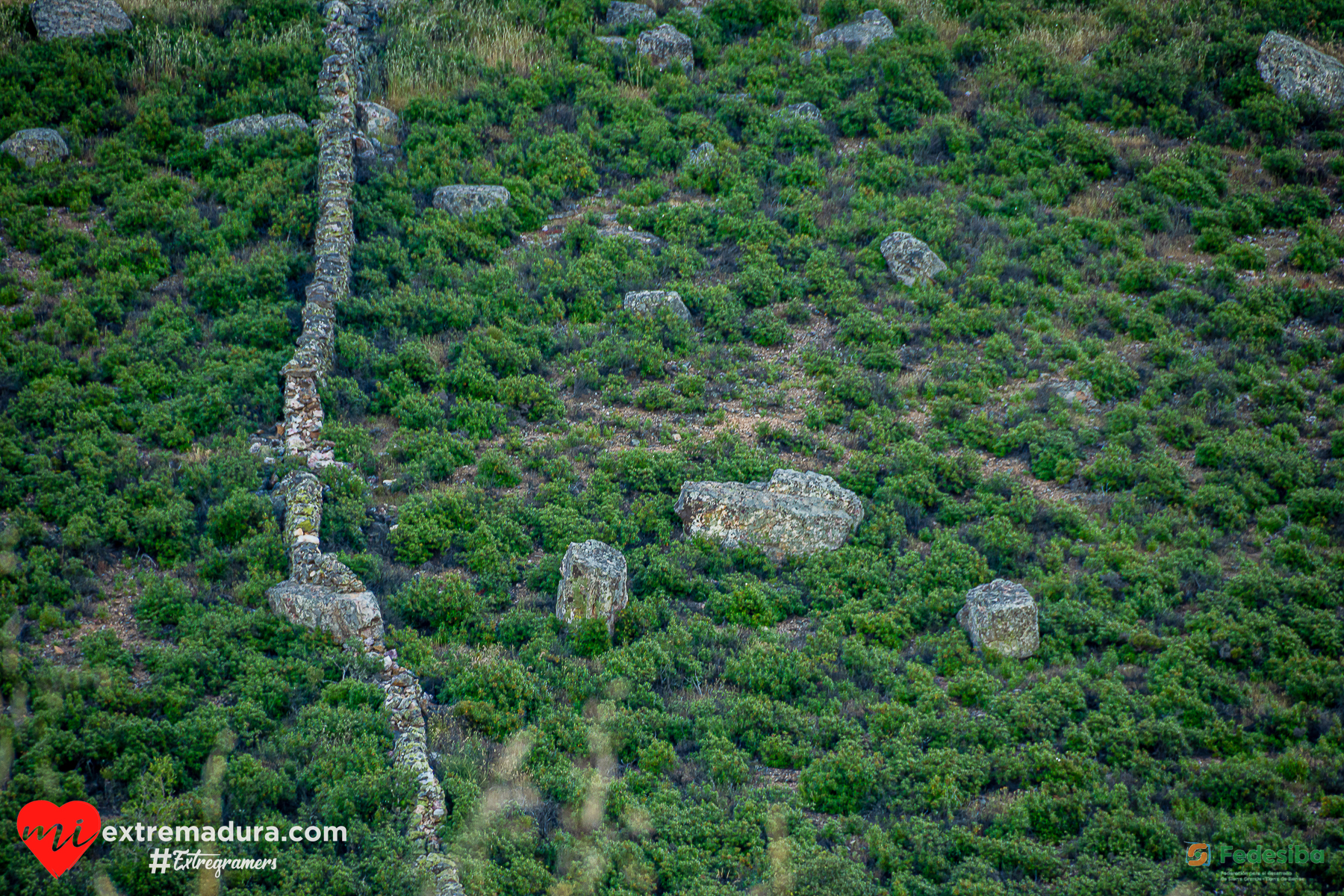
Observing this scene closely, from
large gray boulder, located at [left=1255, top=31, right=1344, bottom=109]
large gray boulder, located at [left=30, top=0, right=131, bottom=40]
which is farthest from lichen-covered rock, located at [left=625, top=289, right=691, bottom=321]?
large gray boulder, located at [left=1255, top=31, right=1344, bottom=109]

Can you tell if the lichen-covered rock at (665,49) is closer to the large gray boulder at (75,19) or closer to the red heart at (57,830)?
the large gray boulder at (75,19)

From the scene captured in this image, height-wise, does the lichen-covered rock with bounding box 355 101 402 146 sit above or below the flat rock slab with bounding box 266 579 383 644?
above

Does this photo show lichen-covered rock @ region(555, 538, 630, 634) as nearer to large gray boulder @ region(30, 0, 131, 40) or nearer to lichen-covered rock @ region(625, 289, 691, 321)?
lichen-covered rock @ region(625, 289, 691, 321)

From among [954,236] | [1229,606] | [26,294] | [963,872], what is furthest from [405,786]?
[954,236]

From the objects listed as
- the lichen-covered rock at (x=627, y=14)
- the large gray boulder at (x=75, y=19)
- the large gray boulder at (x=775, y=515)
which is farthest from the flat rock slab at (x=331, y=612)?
the lichen-covered rock at (x=627, y=14)

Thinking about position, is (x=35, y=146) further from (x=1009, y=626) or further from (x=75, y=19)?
(x=1009, y=626)

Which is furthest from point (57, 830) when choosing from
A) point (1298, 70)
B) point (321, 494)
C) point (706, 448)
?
point (1298, 70)
